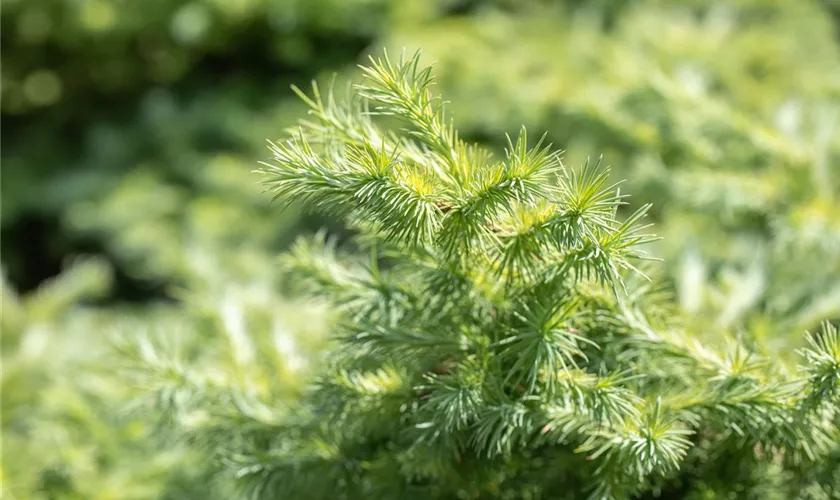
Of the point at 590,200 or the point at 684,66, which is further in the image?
the point at 684,66

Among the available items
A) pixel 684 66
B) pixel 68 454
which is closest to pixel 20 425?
pixel 68 454

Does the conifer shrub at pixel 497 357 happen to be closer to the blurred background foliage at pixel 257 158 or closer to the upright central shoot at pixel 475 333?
the upright central shoot at pixel 475 333

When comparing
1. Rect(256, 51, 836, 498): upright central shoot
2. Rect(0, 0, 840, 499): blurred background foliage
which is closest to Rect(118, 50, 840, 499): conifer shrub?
Rect(256, 51, 836, 498): upright central shoot

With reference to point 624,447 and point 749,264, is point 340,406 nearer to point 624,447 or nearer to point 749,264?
point 624,447

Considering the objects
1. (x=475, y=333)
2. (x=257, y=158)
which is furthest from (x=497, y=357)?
(x=257, y=158)

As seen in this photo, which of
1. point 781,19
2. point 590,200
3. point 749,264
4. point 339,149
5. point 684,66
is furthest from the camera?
point 781,19

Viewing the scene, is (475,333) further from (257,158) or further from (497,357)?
(257,158)

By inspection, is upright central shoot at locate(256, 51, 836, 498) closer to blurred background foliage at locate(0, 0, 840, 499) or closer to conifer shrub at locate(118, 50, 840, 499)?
conifer shrub at locate(118, 50, 840, 499)
